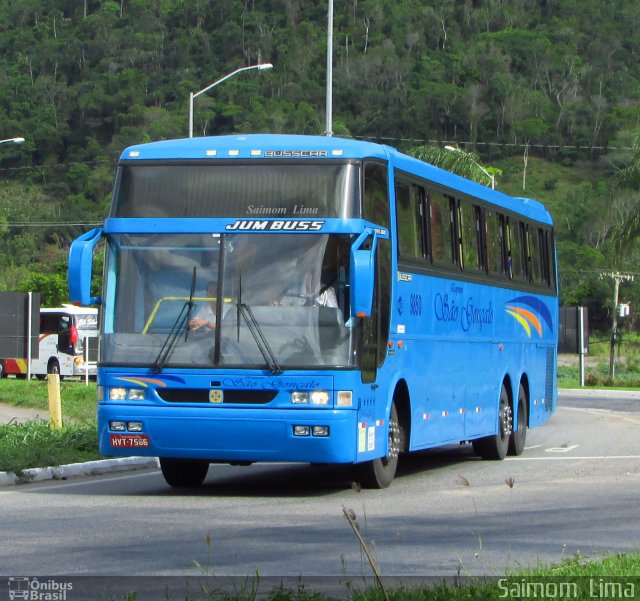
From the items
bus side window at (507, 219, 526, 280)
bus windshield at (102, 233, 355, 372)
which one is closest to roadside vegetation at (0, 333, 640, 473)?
bus windshield at (102, 233, 355, 372)

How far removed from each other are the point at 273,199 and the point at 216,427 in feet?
7.35

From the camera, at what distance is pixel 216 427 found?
1410 centimetres

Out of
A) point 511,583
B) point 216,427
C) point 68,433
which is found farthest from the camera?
point 68,433

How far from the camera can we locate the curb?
16.2 metres

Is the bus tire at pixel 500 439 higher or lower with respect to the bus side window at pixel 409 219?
lower

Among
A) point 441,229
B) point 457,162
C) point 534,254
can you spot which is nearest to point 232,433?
point 441,229

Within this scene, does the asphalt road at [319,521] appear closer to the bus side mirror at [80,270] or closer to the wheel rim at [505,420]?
the wheel rim at [505,420]

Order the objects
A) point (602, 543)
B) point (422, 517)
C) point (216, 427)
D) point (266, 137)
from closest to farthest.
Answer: point (602, 543) < point (422, 517) < point (216, 427) < point (266, 137)

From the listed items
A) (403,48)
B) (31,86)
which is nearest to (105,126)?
(31,86)

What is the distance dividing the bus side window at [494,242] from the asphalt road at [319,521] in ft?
8.37

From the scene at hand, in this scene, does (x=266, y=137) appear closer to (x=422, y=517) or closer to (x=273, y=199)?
(x=273, y=199)

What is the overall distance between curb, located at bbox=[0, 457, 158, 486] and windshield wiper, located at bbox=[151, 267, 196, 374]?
9.31 feet

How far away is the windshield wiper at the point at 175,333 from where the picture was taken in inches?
559

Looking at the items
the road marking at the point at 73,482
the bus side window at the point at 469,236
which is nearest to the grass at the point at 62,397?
the road marking at the point at 73,482
